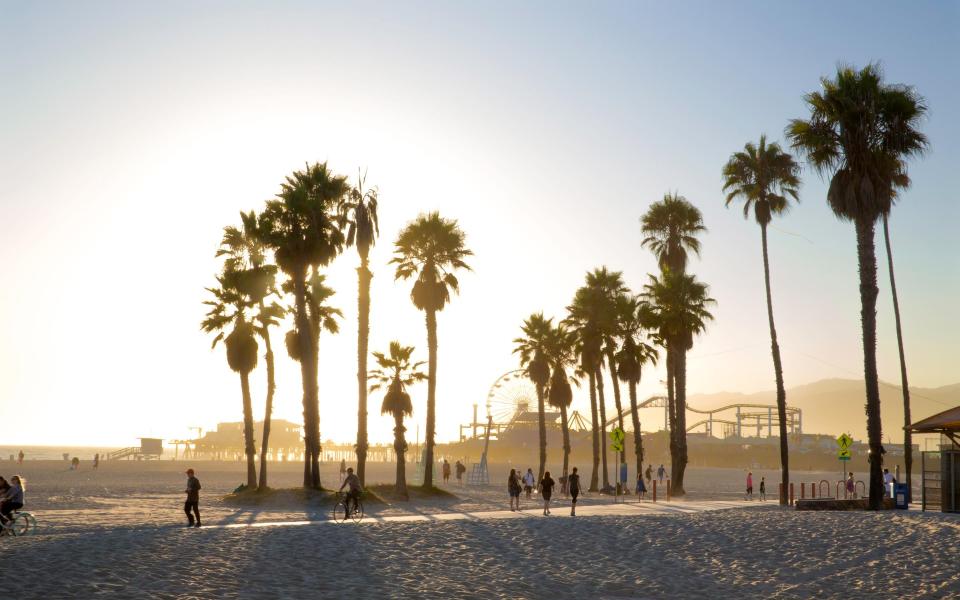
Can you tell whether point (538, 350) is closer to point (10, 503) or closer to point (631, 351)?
point (631, 351)

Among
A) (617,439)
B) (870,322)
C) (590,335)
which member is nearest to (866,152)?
(870,322)

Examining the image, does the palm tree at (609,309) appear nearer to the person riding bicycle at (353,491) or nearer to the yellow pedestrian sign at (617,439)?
the yellow pedestrian sign at (617,439)

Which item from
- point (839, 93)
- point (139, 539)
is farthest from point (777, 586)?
point (839, 93)

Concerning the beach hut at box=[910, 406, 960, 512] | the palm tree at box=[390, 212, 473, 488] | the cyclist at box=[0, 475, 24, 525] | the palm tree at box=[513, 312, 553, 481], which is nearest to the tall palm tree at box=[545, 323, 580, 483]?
the palm tree at box=[513, 312, 553, 481]

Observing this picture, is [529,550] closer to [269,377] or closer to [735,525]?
[735,525]

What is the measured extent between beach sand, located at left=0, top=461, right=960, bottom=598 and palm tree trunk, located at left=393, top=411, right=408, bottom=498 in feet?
47.8

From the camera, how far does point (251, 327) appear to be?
48.5m

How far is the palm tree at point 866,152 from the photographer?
34.3 metres

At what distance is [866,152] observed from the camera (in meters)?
35.3

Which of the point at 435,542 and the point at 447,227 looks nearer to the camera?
the point at 435,542

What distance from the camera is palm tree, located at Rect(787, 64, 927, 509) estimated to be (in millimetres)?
34312

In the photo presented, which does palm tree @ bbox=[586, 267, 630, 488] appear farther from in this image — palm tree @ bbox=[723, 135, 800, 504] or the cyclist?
the cyclist

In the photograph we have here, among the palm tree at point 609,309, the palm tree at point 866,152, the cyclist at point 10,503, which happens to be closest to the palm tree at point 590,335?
the palm tree at point 609,309

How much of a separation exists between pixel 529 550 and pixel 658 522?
7.77 m
